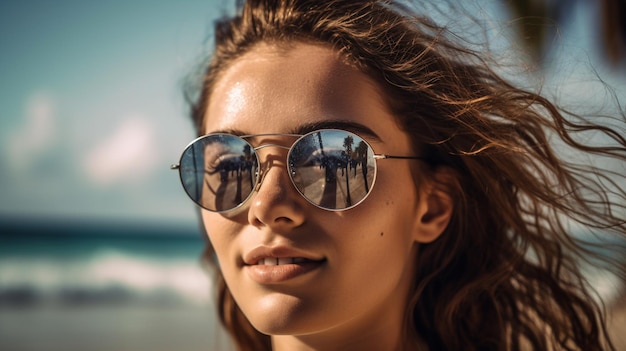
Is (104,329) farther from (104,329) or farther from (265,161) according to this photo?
(265,161)

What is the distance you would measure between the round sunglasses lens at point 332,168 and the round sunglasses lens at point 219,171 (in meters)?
0.19

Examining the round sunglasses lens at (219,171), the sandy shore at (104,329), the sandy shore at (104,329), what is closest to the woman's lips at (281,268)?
the round sunglasses lens at (219,171)

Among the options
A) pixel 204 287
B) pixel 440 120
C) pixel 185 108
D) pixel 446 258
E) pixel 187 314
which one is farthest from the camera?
pixel 204 287

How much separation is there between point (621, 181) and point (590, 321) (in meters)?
0.65

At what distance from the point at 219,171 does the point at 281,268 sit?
47cm

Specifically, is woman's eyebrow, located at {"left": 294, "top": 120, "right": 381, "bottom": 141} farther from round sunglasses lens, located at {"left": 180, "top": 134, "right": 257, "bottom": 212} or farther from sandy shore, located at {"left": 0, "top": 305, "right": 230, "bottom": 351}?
sandy shore, located at {"left": 0, "top": 305, "right": 230, "bottom": 351}

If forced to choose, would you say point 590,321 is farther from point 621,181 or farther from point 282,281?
point 282,281

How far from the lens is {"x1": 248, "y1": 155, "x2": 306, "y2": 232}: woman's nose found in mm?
2271

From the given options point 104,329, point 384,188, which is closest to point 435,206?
point 384,188

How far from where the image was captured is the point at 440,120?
2.59 metres

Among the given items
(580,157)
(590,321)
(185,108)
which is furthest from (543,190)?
(185,108)

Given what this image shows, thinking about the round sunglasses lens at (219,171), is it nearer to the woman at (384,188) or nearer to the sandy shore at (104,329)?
the woman at (384,188)

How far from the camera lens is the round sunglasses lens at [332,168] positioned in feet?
7.53

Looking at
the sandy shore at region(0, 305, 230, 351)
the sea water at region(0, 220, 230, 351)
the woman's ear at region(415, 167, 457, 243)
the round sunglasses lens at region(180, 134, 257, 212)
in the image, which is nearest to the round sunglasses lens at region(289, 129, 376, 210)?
the round sunglasses lens at region(180, 134, 257, 212)
